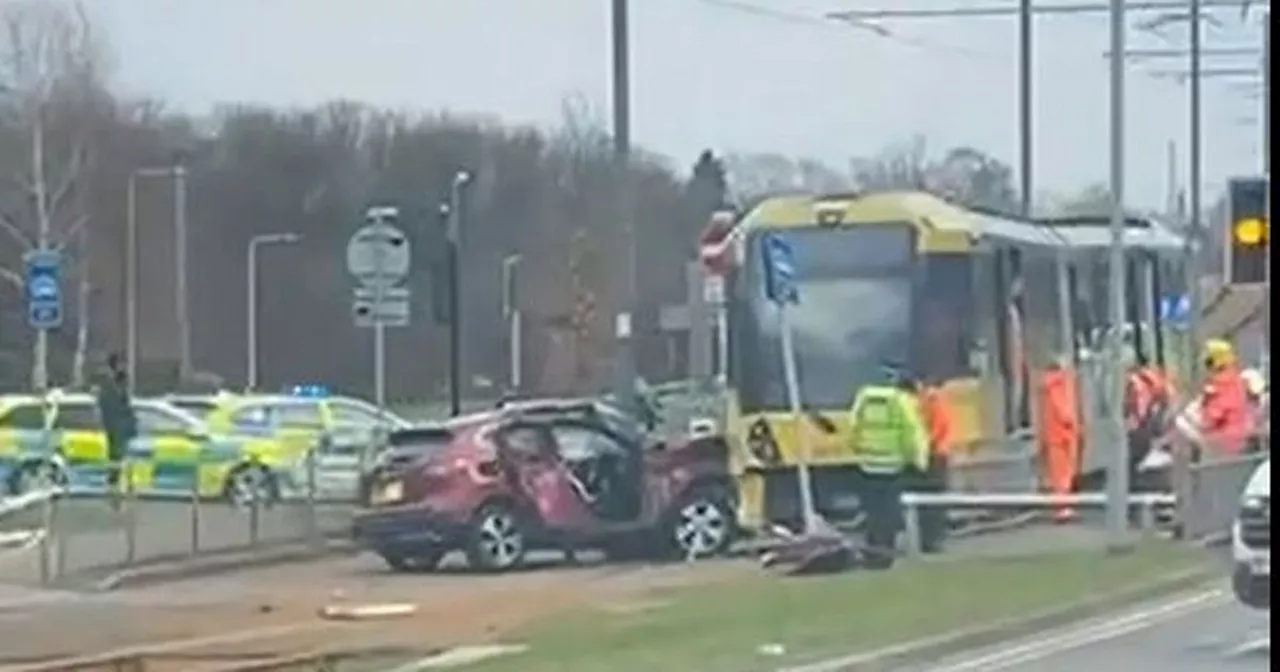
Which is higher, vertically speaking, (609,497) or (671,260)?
(671,260)

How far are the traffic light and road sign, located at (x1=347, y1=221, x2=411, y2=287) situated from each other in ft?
36.2

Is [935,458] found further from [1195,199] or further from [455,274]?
[1195,199]

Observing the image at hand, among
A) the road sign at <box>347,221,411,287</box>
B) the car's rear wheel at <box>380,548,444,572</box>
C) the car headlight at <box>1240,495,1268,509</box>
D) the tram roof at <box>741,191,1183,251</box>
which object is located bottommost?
the car's rear wheel at <box>380,548,444,572</box>

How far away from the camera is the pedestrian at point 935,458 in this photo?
29.6 meters

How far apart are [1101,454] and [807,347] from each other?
3313mm

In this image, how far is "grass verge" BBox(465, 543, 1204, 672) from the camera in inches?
766

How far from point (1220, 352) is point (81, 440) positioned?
9.85m

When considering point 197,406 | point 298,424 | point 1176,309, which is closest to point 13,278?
point 197,406

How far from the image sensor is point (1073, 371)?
3459cm

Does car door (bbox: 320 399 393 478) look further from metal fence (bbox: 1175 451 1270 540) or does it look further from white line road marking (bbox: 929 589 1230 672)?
white line road marking (bbox: 929 589 1230 672)

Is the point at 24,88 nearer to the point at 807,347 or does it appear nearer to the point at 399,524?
the point at 399,524

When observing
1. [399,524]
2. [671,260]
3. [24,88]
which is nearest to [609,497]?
[399,524]

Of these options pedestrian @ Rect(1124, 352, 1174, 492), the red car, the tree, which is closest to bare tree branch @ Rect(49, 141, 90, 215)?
the tree

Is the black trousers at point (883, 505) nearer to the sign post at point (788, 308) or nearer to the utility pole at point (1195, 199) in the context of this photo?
the sign post at point (788, 308)
